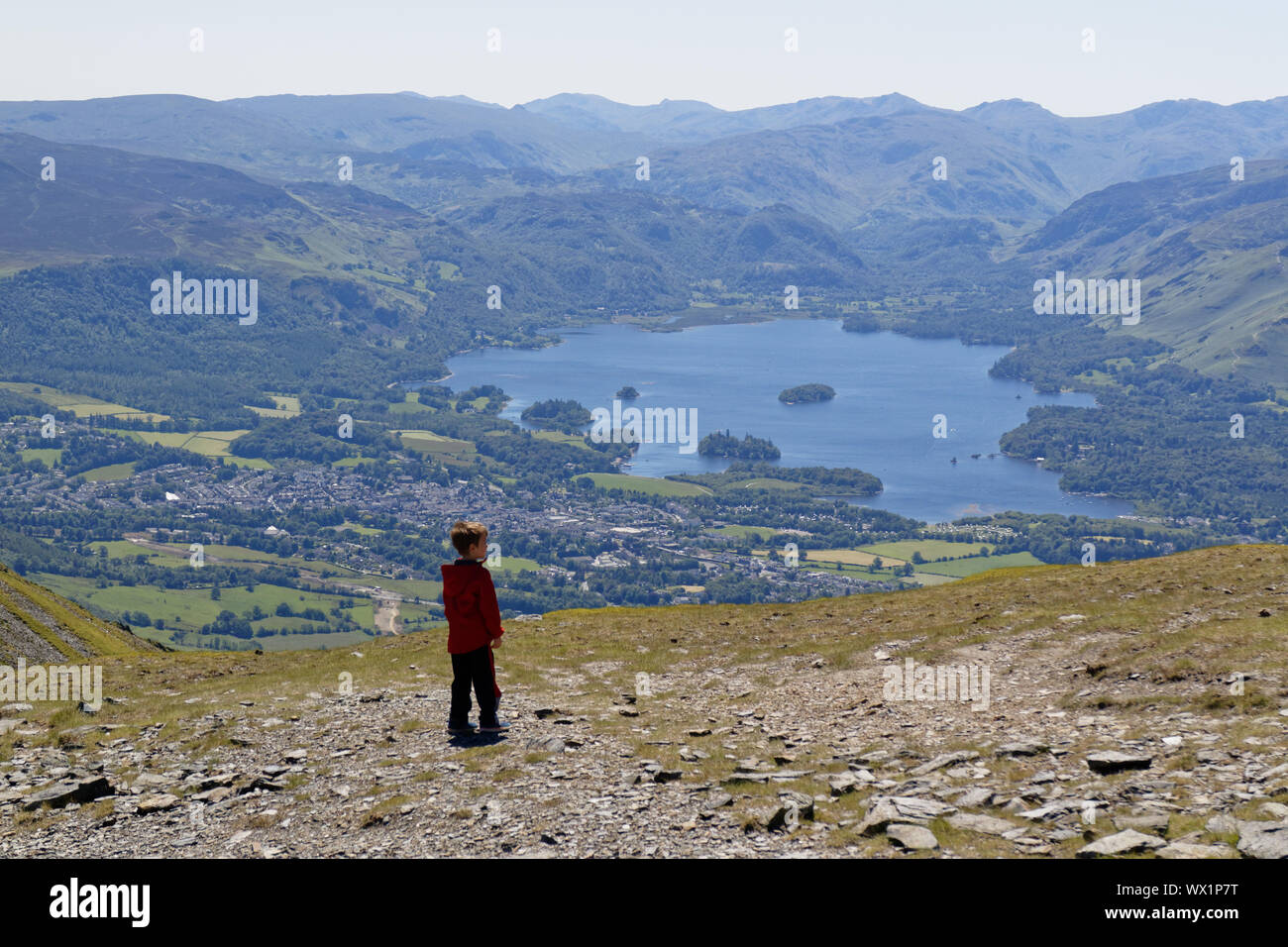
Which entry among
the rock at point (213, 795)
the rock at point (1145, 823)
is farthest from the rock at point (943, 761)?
the rock at point (213, 795)

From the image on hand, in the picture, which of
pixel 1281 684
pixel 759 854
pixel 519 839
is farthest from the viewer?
pixel 1281 684

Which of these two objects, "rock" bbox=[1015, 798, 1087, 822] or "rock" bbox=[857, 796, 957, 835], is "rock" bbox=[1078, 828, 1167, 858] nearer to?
"rock" bbox=[1015, 798, 1087, 822]

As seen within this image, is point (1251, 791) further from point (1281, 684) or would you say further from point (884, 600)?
point (884, 600)

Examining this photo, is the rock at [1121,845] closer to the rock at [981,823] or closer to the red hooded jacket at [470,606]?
the rock at [981,823]

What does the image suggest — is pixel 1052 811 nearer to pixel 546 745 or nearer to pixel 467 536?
pixel 546 745
